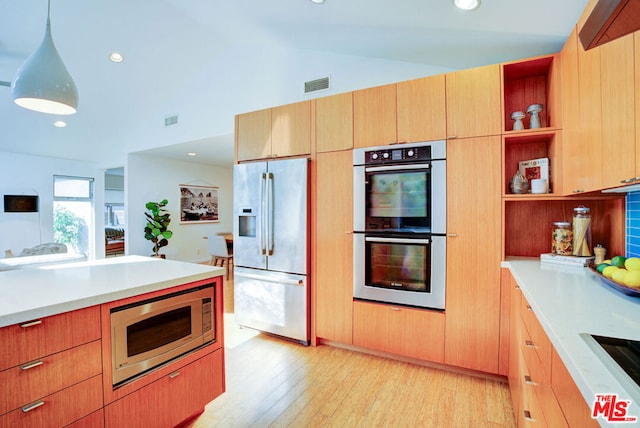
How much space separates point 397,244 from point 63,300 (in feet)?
6.80

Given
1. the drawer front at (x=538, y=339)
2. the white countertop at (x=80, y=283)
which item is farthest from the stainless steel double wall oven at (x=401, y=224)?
the white countertop at (x=80, y=283)

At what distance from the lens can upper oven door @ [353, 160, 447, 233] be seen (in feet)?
7.54

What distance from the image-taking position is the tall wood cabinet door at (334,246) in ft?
8.73

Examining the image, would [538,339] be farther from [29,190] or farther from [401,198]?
[29,190]

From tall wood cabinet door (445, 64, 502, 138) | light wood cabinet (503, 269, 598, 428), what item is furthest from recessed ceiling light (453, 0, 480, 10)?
light wood cabinet (503, 269, 598, 428)

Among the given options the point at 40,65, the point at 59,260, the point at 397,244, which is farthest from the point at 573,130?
the point at 59,260

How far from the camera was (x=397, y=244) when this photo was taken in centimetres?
244

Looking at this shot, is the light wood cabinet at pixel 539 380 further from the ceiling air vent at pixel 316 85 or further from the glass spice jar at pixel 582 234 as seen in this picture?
the ceiling air vent at pixel 316 85

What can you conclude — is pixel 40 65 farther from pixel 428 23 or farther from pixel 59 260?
pixel 428 23

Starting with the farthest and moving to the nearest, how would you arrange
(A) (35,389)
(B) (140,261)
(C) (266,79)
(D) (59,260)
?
(C) (266,79)
(D) (59,260)
(B) (140,261)
(A) (35,389)

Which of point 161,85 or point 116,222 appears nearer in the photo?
point 161,85

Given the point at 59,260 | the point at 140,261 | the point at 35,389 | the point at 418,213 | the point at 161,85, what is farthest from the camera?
the point at 161,85

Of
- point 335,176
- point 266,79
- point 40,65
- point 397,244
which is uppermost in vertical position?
point 266,79

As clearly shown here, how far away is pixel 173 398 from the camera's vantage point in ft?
5.26
